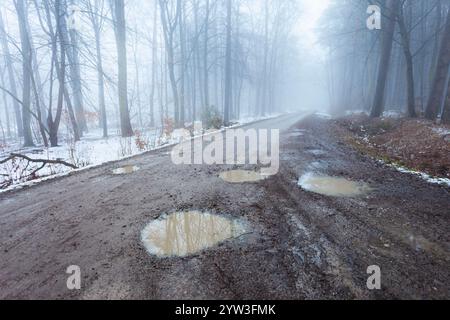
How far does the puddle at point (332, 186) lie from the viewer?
4.41 m

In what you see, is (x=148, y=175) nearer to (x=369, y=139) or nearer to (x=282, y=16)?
(x=369, y=139)

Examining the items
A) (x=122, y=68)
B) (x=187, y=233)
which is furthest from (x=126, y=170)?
(x=122, y=68)

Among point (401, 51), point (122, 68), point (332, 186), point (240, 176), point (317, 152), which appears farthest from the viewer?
point (401, 51)

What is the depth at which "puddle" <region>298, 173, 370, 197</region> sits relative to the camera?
14.5 feet

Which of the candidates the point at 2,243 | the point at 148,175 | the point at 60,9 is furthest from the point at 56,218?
the point at 60,9

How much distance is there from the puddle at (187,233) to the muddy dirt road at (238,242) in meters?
0.12

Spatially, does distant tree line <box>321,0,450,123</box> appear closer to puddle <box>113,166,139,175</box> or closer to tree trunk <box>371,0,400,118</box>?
tree trunk <box>371,0,400,118</box>

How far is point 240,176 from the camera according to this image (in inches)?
211

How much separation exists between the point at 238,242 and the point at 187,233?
652 mm

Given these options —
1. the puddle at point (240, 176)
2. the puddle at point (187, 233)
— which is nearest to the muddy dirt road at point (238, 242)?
the puddle at point (187, 233)

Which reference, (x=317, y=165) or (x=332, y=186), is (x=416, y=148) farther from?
(x=332, y=186)

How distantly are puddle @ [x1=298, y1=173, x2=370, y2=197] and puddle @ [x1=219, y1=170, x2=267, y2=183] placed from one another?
84 centimetres

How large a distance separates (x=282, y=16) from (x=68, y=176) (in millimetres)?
30403

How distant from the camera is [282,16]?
29.4 m
